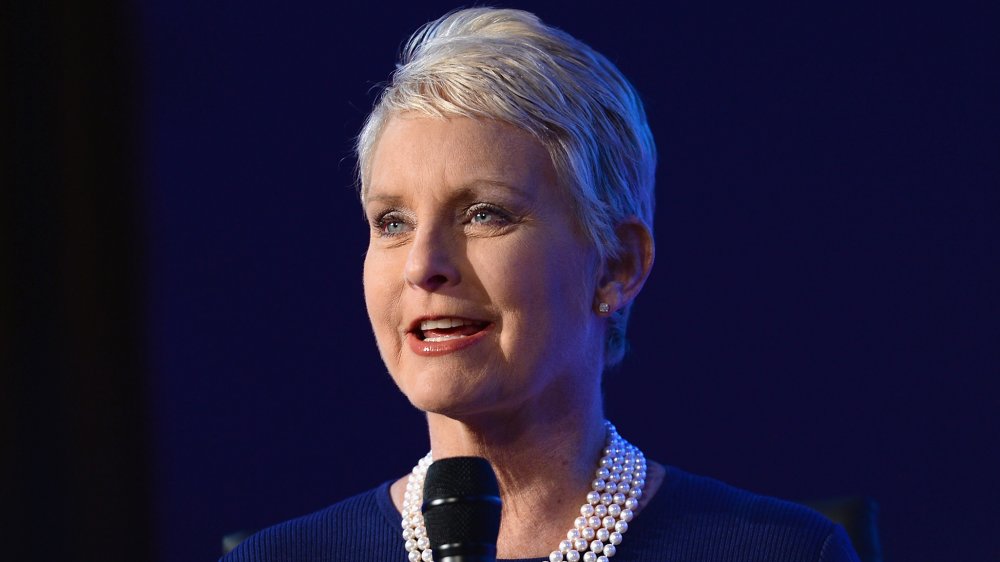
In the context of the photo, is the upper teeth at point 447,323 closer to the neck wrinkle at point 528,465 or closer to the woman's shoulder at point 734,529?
the neck wrinkle at point 528,465

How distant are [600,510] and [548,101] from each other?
1.83 ft

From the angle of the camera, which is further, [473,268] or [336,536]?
[336,536]

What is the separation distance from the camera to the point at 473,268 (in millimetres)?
1529

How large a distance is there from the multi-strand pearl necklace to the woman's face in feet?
0.56

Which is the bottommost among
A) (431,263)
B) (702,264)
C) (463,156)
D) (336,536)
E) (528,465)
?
(336,536)

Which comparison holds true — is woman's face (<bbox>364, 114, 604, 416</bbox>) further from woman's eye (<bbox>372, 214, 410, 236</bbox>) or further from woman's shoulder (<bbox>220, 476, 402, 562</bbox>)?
woman's shoulder (<bbox>220, 476, 402, 562</bbox>)

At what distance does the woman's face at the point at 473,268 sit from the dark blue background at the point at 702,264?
39.8 inches

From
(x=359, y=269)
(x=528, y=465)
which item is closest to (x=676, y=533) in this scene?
(x=528, y=465)

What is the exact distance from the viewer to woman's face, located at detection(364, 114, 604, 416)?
153cm

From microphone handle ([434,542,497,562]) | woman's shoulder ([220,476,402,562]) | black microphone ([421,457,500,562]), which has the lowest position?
woman's shoulder ([220,476,402,562])

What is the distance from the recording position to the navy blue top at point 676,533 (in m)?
1.67

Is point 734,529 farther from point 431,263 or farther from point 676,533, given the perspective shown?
point 431,263

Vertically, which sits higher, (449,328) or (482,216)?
(482,216)

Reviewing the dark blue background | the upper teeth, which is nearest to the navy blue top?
the upper teeth
